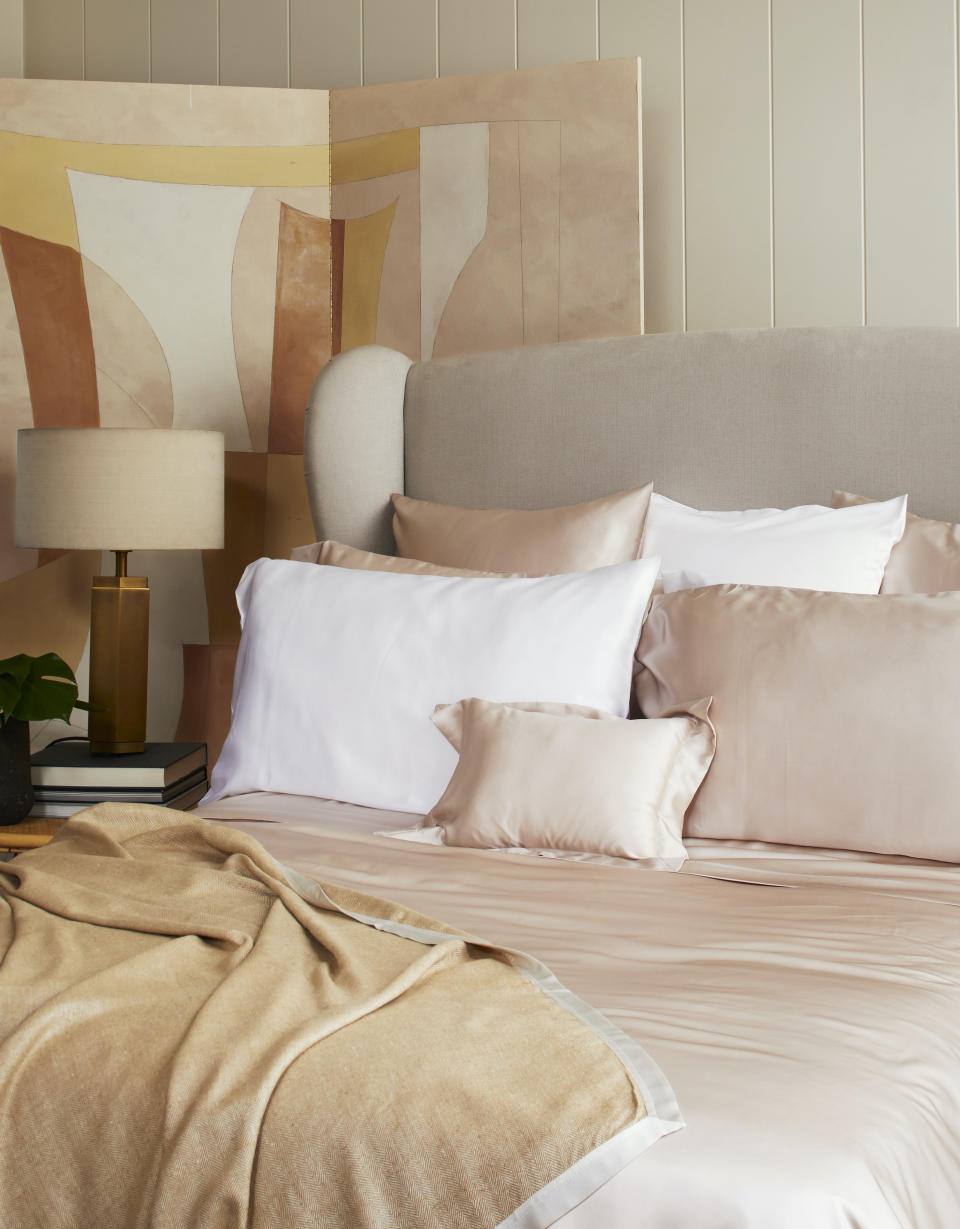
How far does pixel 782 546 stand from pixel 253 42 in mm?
2068

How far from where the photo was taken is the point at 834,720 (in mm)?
1653

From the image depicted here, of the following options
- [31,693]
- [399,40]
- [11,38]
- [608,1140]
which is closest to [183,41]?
[11,38]

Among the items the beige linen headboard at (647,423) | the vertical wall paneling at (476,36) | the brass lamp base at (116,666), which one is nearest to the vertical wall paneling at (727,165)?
the beige linen headboard at (647,423)

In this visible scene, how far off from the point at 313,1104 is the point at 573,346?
1923mm

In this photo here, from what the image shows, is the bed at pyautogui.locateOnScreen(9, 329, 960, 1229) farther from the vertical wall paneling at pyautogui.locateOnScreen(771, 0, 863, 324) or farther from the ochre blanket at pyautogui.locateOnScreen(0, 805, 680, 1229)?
the vertical wall paneling at pyautogui.locateOnScreen(771, 0, 863, 324)

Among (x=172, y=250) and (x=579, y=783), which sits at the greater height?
(x=172, y=250)

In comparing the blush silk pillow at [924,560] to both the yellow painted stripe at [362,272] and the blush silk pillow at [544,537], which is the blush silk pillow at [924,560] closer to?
the blush silk pillow at [544,537]

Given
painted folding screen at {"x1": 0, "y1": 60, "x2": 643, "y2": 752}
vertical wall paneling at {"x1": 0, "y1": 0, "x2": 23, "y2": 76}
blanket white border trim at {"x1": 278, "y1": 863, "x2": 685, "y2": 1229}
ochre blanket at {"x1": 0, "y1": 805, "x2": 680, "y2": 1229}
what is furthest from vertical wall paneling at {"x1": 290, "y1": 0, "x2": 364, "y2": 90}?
blanket white border trim at {"x1": 278, "y1": 863, "x2": 685, "y2": 1229}

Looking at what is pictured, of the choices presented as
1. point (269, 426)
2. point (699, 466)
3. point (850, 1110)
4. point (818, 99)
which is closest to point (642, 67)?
point (818, 99)

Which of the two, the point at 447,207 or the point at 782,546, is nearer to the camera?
the point at 782,546

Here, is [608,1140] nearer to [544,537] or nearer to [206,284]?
[544,537]

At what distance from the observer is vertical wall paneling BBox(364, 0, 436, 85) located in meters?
2.94

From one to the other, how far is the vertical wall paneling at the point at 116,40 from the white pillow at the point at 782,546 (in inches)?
81.5

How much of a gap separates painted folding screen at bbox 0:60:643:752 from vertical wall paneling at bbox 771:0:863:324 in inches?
28.1
